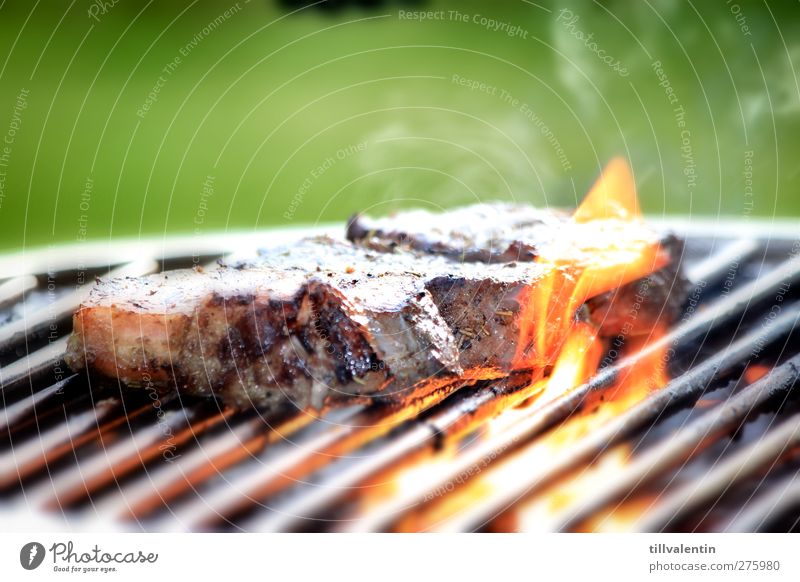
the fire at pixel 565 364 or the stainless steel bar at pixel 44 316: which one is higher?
the stainless steel bar at pixel 44 316

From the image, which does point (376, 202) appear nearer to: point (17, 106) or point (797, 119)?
point (17, 106)

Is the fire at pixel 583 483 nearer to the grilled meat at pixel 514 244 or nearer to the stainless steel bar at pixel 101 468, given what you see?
the grilled meat at pixel 514 244

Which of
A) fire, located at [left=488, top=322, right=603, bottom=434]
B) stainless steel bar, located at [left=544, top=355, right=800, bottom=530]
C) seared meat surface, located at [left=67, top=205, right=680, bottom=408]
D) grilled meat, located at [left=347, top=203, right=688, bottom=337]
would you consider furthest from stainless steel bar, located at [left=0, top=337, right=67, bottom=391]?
stainless steel bar, located at [left=544, top=355, right=800, bottom=530]

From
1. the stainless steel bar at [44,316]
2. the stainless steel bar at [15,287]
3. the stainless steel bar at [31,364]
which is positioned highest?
the stainless steel bar at [15,287]

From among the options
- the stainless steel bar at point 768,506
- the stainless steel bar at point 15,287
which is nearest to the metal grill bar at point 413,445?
the stainless steel bar at point 768,506

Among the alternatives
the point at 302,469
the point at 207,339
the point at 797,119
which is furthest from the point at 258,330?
the point at 797,119

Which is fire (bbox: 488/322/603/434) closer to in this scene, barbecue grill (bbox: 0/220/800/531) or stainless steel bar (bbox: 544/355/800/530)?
barbecue grill (bbox: 0/220/800/531)

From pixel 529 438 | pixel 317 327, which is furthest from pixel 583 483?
pixel 317 327
